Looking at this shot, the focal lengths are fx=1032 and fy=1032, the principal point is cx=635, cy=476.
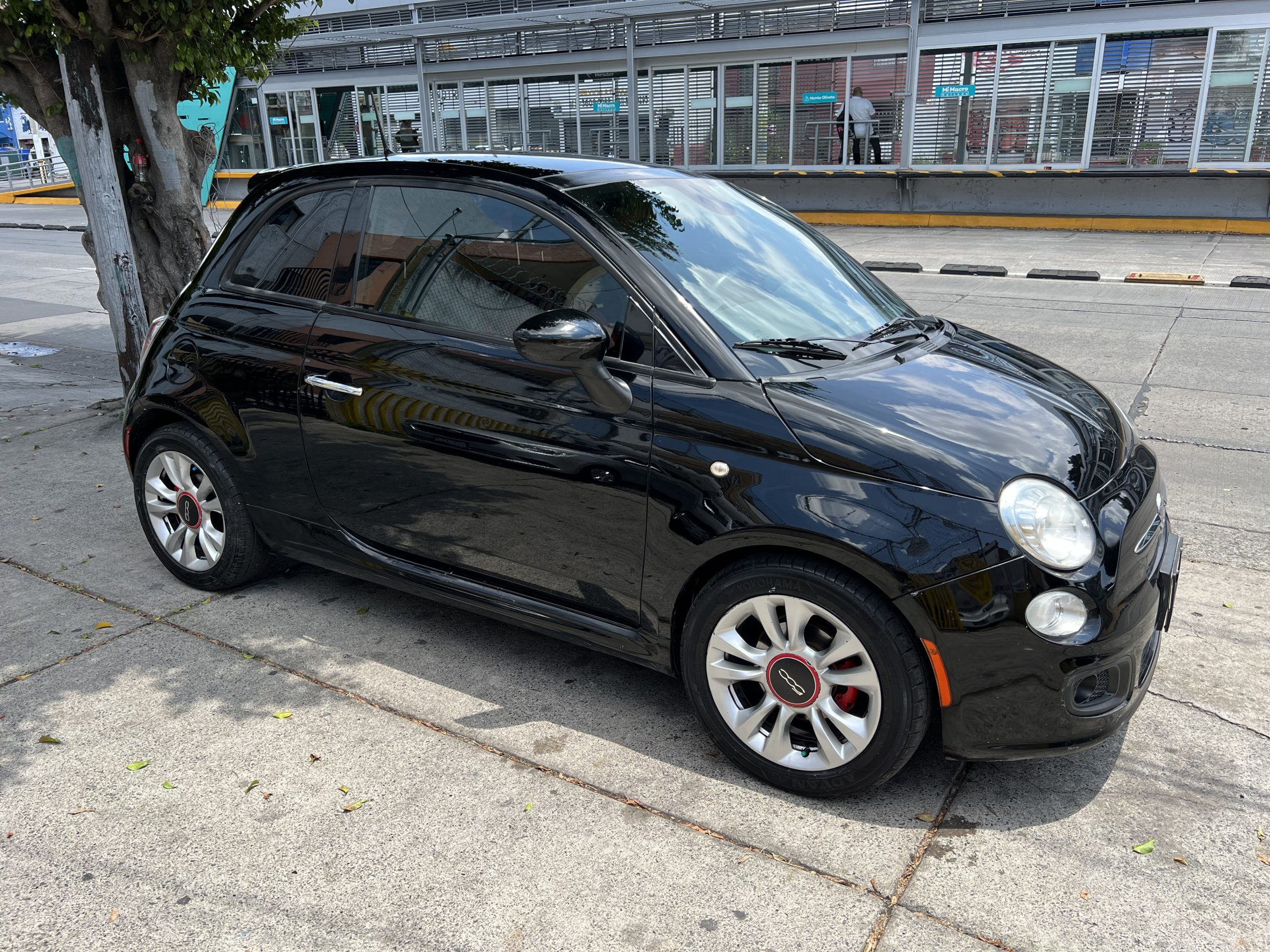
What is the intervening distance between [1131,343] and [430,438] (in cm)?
793

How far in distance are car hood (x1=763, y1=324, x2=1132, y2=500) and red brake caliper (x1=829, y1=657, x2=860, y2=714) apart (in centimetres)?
54

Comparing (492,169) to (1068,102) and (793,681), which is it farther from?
(1068,102)

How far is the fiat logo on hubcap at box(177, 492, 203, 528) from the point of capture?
447 cm

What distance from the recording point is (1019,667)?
2.73 meters

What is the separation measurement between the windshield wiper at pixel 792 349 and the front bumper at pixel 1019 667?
35.6 inches

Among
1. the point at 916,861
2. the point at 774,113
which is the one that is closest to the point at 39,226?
the point at 774,113

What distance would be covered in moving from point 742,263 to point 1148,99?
18.5 meters

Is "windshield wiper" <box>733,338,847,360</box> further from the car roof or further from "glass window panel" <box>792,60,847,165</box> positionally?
"glass window panel" <box>792,60,847,165</box>

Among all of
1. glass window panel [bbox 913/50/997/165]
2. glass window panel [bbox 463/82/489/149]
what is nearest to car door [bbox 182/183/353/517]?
glass window panel [bbox 913/50/997/165]

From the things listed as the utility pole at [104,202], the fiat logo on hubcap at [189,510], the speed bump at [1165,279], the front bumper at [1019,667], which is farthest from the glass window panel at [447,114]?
the front bumper at [1019,667]

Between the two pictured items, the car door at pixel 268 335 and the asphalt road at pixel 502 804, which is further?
the car door at pixel 268 335

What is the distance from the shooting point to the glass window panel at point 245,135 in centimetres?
3011

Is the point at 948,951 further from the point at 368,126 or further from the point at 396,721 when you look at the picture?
the point at 368,126

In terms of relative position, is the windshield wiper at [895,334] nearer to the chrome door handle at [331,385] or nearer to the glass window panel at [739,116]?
the chrome door handle at [331,385]
